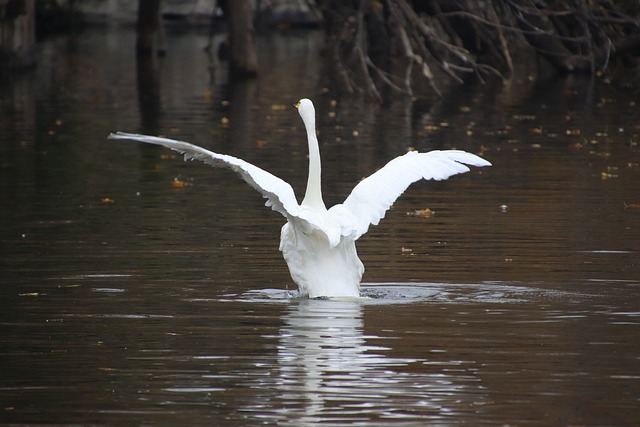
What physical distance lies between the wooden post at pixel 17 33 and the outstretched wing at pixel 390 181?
2449 cm

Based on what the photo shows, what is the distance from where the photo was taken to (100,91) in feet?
112

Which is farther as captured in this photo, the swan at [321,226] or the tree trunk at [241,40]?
the tree trunk at [241,40]

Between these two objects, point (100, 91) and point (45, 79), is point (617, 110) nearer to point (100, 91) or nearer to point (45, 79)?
point (100, 91)

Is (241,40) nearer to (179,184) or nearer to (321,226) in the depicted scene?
(179,184)

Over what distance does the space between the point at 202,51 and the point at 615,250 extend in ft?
137

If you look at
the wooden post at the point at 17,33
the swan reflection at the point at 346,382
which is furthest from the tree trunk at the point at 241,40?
the swan reflection at the point at 346,382

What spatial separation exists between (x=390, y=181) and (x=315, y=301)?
3.69 feet

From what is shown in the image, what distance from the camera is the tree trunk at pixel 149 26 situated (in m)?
41.2

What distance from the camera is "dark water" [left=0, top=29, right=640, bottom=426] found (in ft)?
25.3

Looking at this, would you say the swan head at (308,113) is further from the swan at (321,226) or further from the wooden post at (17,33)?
the wooden post at (17,33)

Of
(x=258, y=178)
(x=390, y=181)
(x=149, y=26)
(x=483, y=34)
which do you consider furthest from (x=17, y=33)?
(x=258, y=178)

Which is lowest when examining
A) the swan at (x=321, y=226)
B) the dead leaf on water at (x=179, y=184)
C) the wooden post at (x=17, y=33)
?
the swan at (x=321, y=226)

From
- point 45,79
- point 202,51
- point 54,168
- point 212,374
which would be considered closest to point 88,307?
point 212,374

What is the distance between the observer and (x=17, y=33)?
37469mm
